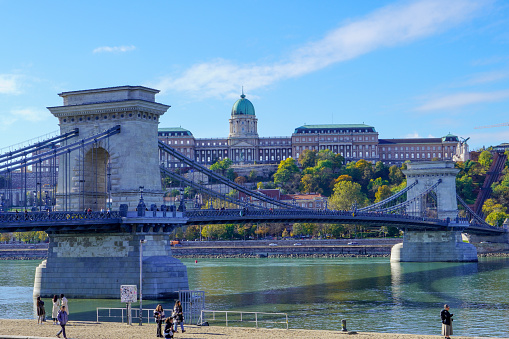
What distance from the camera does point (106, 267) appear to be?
141 ft

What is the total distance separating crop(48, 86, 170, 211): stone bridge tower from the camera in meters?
44.1

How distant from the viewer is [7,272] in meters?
76.3

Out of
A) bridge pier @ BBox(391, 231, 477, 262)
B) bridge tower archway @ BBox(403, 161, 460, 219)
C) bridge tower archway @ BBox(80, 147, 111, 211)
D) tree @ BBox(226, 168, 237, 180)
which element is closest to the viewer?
bridge tower archway @ BBox(80, 147, 111, 211)

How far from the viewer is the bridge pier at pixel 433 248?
3236 inches

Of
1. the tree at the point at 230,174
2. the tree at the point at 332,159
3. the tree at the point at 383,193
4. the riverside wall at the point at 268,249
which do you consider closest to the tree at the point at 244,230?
the riverside wall at the point at 268,249

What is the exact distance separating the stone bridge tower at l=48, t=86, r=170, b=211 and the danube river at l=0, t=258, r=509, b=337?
639 centimetres

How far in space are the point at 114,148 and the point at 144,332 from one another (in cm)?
1732

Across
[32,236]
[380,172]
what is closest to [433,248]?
[32,236]

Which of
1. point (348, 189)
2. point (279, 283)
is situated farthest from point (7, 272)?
point (348, 189)

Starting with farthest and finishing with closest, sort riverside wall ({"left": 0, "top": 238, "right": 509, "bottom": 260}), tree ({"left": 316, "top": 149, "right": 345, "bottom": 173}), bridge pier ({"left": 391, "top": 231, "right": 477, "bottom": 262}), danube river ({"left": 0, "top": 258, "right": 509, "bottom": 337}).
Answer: tree ({"left": 316, "top": 149, "right": 345, "bottom": 173}) < riverside wall ({"left": 0, "top": 238, "right": 509, "bottom": 260}) < bridge pier ({"left": 391, "top": 231, "right": 477, "bottom": 262}) < danube river ({"left": 0, "top": 258, "right": 509, "bottom": 337})

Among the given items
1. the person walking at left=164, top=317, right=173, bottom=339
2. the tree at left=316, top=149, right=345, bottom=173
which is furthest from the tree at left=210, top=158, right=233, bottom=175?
the person walking at left=164, top=317, right=173, bottom=339

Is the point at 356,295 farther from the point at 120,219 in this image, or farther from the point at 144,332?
the point at 144,332

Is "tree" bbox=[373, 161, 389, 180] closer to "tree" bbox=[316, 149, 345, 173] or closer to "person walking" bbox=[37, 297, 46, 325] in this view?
"tree" bbox=[316, 149, 345, 173]

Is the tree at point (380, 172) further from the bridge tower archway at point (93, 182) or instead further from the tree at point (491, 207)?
the bridge tower archway at point (93, 182)
